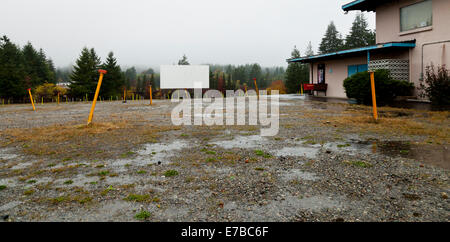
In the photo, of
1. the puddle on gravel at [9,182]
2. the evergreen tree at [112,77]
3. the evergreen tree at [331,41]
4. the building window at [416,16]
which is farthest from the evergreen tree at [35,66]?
the puddle on gravel at [9,182]

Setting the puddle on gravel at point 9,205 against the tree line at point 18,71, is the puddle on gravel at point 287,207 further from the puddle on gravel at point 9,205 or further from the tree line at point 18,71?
the tree line at point 18,71

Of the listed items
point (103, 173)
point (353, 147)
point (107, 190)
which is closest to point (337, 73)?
point (353, 147)

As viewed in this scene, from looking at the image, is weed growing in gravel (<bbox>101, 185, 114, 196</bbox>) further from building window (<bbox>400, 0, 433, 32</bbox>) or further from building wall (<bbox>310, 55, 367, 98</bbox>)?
building wall (<bbox>310, 55, 367, 98</bbox>)

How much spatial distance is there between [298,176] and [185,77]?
4030 inches

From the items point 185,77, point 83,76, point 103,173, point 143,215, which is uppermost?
point 185,77

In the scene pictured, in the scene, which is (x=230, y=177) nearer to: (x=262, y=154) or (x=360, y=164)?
(x=262, y=154)

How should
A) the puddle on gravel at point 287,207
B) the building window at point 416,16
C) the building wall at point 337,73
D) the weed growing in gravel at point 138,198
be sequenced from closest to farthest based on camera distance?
the puddle on gravel at point 287,207 → the weed growing in gravel at point 138,198 → the building window at point 416,16 → the building wall at point 337,73

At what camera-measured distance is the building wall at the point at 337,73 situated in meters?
20.7

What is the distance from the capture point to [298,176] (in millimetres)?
3945

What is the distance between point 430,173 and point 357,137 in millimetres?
2753

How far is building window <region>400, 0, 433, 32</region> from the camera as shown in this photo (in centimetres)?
1457

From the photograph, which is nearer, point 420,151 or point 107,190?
point 107,190

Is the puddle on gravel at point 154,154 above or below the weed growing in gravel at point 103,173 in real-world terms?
above

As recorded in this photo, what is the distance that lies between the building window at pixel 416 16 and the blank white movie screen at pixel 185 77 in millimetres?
85393
